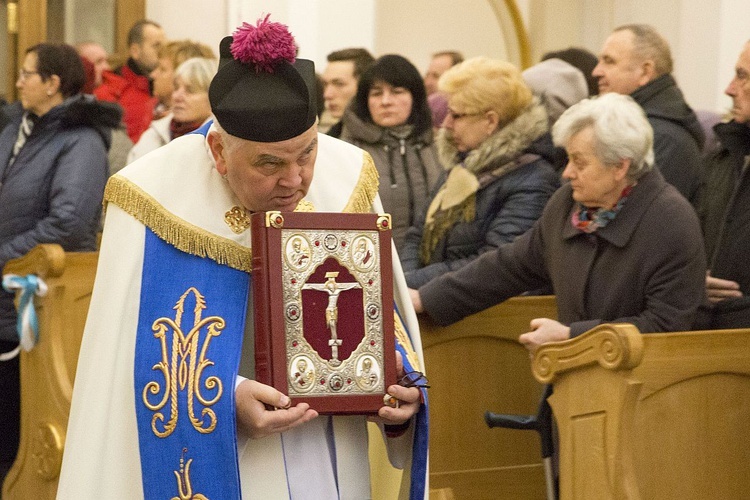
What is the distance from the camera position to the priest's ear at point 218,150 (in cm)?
282

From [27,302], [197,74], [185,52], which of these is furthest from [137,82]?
[27,302]

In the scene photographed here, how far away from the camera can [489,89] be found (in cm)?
525

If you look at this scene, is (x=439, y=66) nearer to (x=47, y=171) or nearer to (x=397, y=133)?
(x=397, y=133)

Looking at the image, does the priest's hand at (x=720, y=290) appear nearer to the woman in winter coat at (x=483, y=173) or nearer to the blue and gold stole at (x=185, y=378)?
the woman in winter coat at (x=483, y=173)

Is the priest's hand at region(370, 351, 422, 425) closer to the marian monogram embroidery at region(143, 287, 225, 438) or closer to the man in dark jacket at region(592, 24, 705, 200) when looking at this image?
the marian monogram embroidery at region(143, 287, 225, 438)

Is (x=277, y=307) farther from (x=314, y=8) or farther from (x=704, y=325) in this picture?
(x=314, y=8)

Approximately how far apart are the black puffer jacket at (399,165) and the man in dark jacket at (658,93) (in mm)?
834

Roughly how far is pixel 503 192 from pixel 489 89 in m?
0.46

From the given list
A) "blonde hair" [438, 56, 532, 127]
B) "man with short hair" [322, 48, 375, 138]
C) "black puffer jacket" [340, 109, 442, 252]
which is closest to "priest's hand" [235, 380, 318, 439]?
"blonde hair" [438, 56, 532, 127]

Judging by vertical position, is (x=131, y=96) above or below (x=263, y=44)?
below

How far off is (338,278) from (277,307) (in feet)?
0.52

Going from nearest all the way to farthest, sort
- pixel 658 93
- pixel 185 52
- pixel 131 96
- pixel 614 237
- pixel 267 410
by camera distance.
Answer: pixel 267 410 → pixel 614 237 → pixel 658 93 → pixel 185 52 → pixel 131 96

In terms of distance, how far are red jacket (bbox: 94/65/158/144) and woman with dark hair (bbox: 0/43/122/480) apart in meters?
2.11

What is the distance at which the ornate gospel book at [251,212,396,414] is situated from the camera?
8.73 feet
